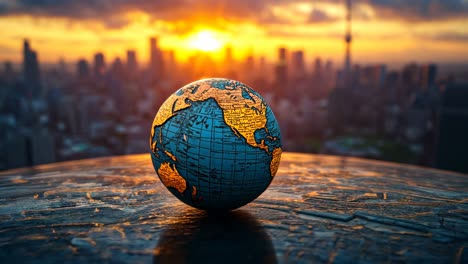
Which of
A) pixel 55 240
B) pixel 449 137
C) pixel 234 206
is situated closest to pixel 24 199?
pixel 55 240

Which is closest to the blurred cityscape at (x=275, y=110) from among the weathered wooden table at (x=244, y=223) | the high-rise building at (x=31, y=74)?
the high-rise building at (x=31, y=74)

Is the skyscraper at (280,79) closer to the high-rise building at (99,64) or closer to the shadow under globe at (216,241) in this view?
the high-rise building at (99,64)

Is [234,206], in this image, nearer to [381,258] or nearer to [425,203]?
[381,258]

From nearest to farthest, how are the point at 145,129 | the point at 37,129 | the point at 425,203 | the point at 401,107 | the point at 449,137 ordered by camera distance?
the point at 425,203, the point at 449,137, the point at 37,129, the point at 145,129, the point at 401,107

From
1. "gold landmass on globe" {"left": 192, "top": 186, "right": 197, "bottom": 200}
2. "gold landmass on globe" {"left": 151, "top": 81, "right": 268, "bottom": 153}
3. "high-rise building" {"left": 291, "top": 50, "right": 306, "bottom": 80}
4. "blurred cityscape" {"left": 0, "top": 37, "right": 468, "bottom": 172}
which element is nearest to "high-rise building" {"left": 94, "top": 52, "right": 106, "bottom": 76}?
"blurred cityscape" {"left": 0, "top": 37, "right": 468, "bottom": 172}

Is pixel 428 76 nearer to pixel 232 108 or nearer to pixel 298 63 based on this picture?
pixel 298 63

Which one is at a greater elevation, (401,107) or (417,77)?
(417,77)
